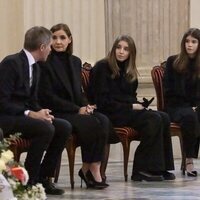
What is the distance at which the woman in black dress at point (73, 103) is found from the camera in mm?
5906

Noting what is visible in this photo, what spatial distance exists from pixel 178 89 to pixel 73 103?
1.27 meters

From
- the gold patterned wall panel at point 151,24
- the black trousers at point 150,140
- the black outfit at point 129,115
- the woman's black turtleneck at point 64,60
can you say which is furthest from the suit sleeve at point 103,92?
the gold patterned wall panel at point 151,24

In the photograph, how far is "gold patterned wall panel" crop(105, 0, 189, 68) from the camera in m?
8.83

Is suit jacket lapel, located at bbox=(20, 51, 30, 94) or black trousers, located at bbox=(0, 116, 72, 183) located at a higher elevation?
suit jacket lapel, located at bbox=(20, 51, 30, 94)

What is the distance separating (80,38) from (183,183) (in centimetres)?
259

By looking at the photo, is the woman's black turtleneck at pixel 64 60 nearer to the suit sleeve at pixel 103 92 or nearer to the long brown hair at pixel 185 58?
the suit sleeve at pixel 103 92

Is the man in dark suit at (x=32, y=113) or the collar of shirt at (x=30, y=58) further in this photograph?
the collar of shirt at (x=30, y=58)

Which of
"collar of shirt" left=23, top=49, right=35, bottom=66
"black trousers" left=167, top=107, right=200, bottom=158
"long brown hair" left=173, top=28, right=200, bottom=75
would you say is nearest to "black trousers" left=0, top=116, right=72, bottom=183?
"collar of shirt" left=23, top=49, right=35, bottom=66

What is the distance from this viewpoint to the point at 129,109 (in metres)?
6.53

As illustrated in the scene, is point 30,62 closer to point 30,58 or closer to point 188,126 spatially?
point 30,58

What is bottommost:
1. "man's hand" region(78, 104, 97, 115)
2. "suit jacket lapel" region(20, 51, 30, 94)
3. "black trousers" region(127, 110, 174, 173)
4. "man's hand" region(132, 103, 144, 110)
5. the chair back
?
"black trousers" region(127, 110, 174, 173)

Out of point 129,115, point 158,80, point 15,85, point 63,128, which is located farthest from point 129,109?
point 15,85

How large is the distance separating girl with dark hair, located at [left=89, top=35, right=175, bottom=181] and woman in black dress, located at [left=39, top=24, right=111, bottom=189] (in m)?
0.32

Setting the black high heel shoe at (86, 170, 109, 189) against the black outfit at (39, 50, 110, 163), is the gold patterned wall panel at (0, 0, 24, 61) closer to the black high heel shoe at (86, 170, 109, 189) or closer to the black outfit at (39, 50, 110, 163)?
the black outfit at (39, 50, 110, 163)
